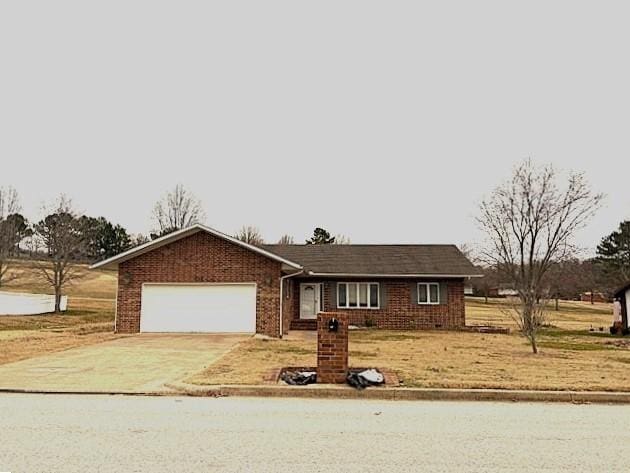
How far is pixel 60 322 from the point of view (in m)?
29.5

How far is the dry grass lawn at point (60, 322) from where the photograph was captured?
15984 millimetres

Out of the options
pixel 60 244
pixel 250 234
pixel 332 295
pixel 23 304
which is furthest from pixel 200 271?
pixel 250 234

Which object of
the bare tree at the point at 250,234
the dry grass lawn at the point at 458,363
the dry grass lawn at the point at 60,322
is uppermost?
the bare tree at the point at 250,234

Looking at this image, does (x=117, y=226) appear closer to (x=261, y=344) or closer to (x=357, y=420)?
(x=261, y=344)

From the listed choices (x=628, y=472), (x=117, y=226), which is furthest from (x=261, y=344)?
(x=117, y=226)

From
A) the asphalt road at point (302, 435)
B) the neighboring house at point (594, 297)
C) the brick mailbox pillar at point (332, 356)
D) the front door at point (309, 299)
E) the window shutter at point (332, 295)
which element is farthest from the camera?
the neighboring house at point (594, 297)

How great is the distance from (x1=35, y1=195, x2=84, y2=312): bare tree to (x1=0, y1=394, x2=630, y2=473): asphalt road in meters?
29.6

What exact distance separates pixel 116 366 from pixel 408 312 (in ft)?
51.7

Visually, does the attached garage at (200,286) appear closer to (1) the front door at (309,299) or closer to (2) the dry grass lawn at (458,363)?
(2) the dry grass lawn at (458,363)

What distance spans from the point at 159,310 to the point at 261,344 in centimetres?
567

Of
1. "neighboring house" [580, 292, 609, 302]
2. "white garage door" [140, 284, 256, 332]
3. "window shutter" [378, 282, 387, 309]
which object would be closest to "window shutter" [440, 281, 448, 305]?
"window shutter" [378, 282, 387, 309]

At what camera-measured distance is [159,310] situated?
20.7m

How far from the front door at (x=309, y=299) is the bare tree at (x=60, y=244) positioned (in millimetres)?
17769

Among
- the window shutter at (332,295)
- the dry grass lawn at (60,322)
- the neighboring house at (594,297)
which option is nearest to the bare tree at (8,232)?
the dry grass lawn at (60,322)
